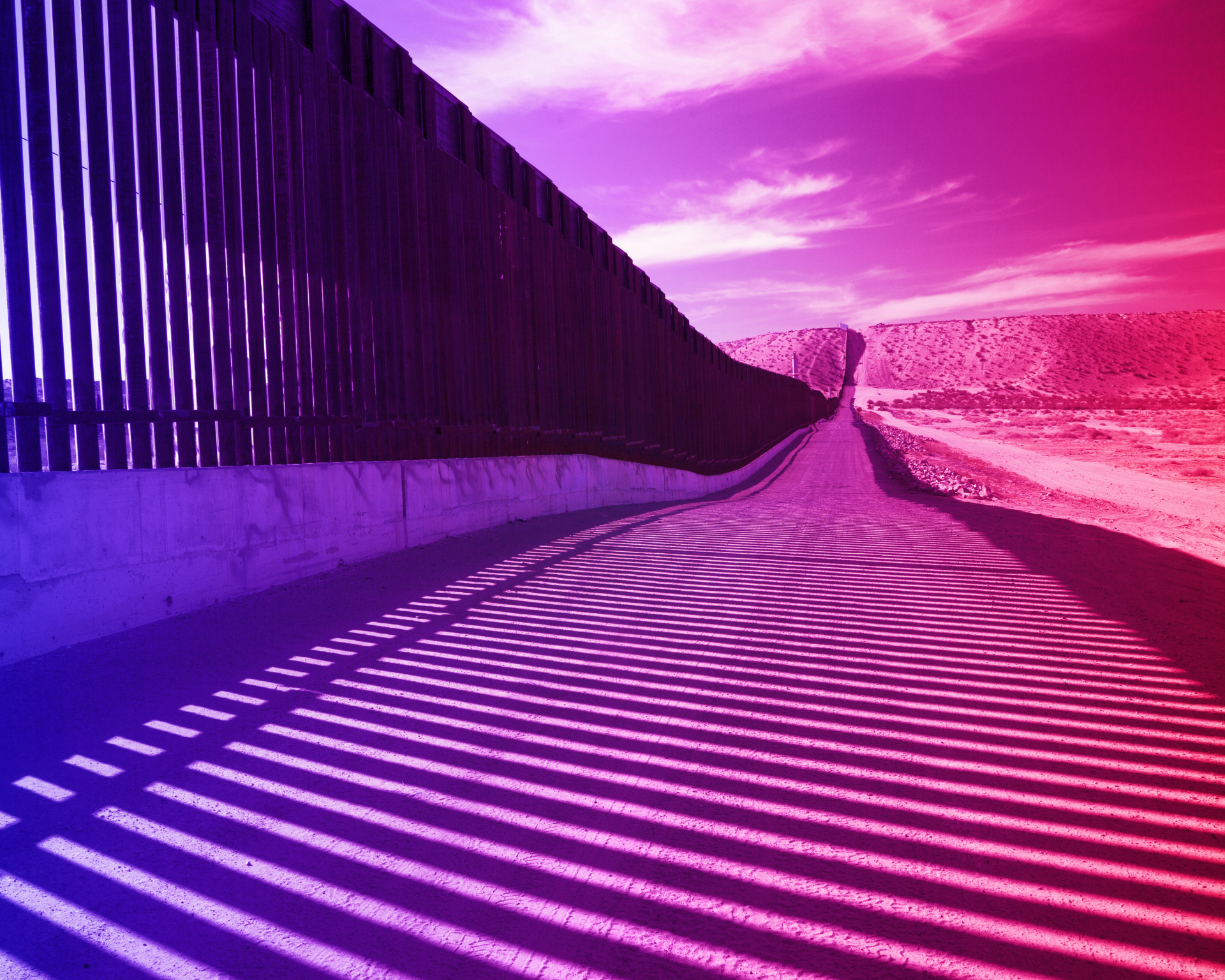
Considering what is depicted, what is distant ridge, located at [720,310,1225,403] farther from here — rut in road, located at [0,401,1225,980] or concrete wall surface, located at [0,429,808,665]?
rut in road, located at [0,401,1225,980]

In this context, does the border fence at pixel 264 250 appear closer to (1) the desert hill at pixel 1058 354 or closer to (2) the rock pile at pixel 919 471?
(2) the rock pile at pixel 919 471

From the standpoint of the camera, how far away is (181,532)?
510 cm

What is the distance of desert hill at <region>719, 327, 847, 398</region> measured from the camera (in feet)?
502

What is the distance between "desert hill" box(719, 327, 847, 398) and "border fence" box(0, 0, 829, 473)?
13713 cm

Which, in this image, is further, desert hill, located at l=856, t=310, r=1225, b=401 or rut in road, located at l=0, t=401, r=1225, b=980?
desert hill, located at l=856, t=310, r=1225, b=401

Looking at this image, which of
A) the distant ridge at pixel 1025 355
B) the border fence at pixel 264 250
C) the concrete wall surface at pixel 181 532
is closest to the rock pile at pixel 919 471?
the border fence at pixel 264 250

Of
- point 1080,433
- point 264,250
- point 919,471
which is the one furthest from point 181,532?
point 1080,433

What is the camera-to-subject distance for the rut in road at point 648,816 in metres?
1.96

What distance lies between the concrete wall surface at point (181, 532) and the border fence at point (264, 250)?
194 millimetres

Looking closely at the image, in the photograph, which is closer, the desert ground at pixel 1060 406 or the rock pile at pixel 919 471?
the desert ground at pixel 1060 406

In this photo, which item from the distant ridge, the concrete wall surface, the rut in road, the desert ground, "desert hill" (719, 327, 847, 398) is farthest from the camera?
"desert hill" (719, 327, 847, 398)

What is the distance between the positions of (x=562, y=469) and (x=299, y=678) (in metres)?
8.72

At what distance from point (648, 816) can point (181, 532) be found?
13.1 ft

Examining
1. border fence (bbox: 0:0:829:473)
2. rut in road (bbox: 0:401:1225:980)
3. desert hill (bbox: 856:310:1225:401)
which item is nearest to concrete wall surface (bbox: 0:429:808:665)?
border fence (bbox: 0:0:829:473)
